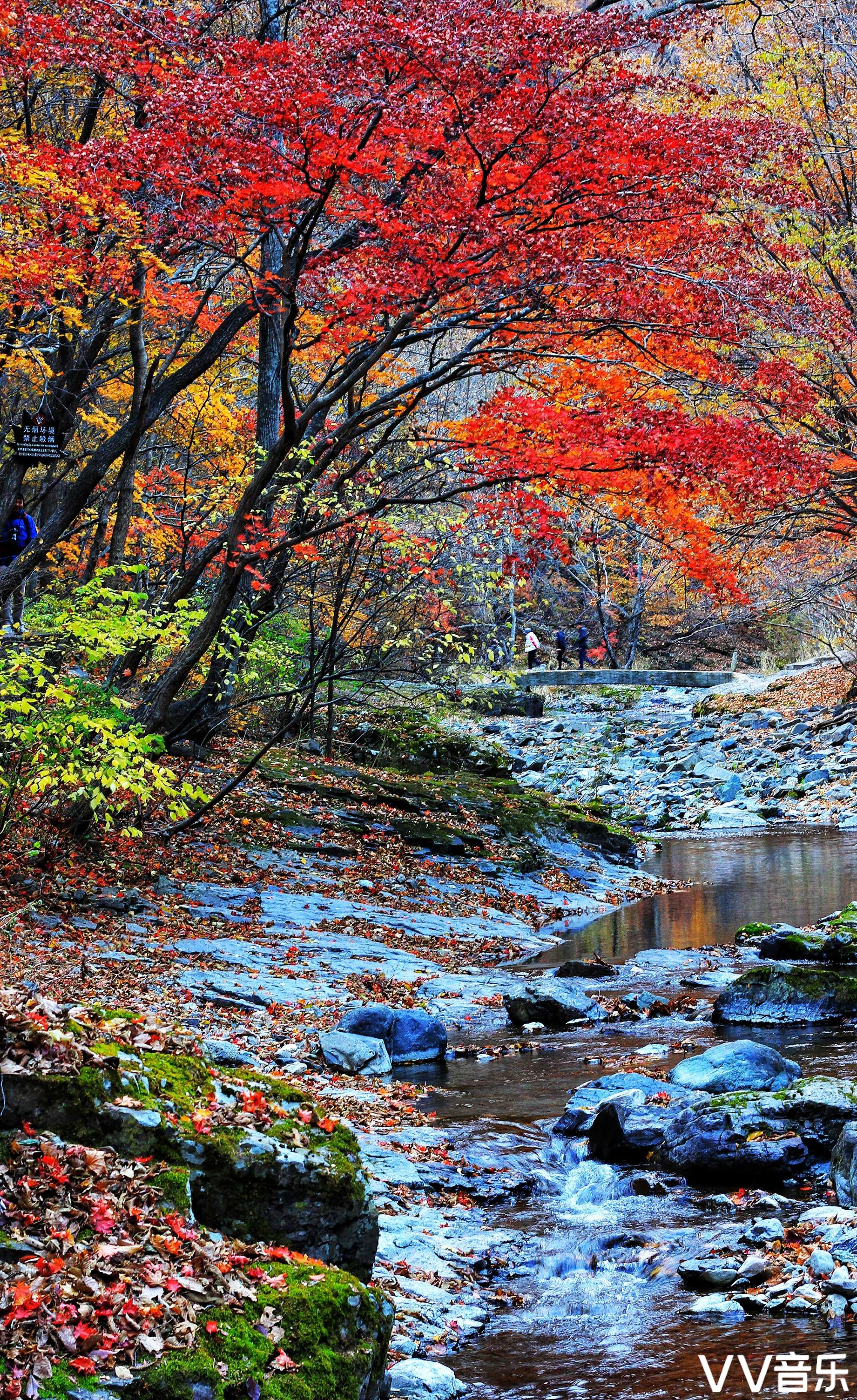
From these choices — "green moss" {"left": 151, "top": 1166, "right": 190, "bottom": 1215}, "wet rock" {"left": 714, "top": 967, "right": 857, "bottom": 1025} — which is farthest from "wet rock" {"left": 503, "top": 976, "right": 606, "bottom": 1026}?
"green moss" {"left": 151, "top": 1166, "right": 190, "bottom": 1215}

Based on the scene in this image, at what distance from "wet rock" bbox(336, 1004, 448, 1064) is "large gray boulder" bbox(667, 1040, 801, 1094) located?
1835 millimetres

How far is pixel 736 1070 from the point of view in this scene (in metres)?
6.92

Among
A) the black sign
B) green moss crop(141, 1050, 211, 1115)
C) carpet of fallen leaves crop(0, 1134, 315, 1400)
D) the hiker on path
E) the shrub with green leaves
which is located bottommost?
carpet of fallen leaves crop(0, 1134, 315, 1400)

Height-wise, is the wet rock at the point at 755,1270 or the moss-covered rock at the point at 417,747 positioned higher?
the moss-covered rock at the point at 417,747

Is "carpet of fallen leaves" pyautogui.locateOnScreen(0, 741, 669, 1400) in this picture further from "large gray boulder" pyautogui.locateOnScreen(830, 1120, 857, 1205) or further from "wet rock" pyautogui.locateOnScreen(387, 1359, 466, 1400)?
"large gray boulder" pyautogui.locateOnScreen(830, 1120, 857, 1205)

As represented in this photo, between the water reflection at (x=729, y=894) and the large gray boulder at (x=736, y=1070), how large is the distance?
4.67m

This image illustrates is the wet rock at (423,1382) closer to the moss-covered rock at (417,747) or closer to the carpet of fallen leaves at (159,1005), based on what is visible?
the carpet of fallen leaves at (159,1005)

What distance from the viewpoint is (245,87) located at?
880 cm

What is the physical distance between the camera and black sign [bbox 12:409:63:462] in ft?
30.9

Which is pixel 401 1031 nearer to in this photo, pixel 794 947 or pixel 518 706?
pixel 794 947

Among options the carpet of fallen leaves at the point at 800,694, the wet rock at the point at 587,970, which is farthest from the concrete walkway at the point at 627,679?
the wet rock at the point at 587,970

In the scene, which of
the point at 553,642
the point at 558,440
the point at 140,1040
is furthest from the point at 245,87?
the point at 553,642

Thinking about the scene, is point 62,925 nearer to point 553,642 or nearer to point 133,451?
point 133,451

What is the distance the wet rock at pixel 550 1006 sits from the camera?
927 centimetres
